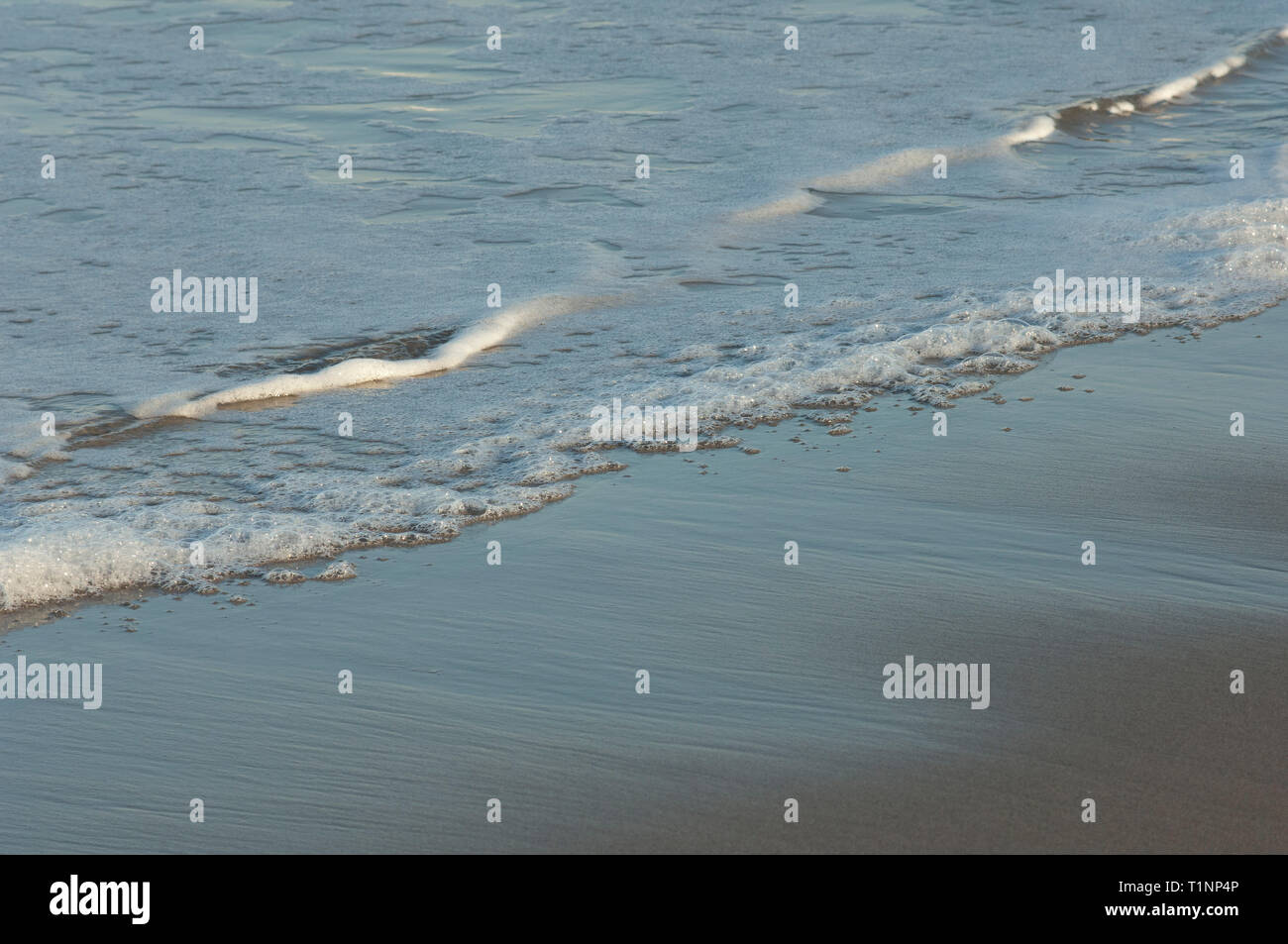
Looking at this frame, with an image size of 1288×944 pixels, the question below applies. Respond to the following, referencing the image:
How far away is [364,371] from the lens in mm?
6402

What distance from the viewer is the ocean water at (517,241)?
5398 millimetres

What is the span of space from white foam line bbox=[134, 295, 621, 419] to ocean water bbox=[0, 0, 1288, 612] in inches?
0.7

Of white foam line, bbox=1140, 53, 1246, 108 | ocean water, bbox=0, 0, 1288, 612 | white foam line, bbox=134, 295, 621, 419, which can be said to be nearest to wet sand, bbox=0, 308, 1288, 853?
ocean water, bbox=0, 0, 1288, 612

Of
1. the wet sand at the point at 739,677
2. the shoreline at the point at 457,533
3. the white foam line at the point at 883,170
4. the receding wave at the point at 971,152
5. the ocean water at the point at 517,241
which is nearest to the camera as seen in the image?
the wet sand at the point at 739,677

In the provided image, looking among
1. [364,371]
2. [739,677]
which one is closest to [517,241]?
[364,371]

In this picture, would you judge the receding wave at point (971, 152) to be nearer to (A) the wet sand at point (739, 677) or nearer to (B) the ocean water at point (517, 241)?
(B) the ocean water at point (517, 241)

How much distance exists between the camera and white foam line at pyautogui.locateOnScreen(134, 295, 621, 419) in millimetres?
6020

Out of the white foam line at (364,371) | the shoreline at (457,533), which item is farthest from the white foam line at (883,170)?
the shoreline at (457,533)

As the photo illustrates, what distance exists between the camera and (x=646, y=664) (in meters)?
A: 3.87

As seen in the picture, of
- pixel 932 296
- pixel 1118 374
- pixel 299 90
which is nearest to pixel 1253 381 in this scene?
pixel 1118 374

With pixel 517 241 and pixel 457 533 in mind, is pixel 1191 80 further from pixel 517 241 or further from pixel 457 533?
pixel 457 533

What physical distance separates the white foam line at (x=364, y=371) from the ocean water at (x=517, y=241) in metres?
0.02

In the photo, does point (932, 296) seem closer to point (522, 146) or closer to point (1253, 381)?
point (1253, 381)

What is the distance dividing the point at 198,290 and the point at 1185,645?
565cm
